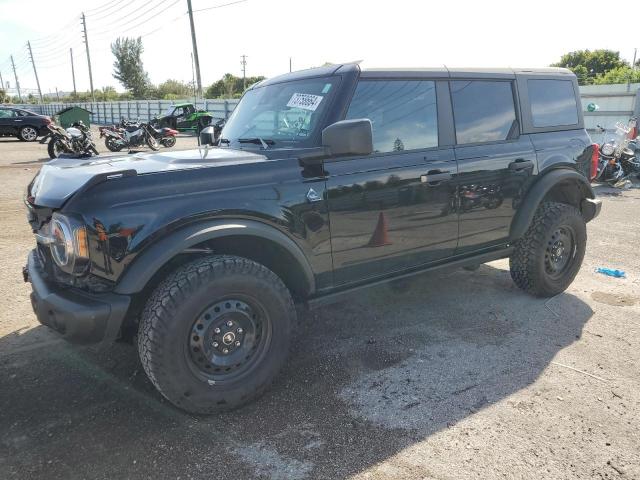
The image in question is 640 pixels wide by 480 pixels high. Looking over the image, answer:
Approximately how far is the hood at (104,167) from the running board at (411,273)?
966 millimetres

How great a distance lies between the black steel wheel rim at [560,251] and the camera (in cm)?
424

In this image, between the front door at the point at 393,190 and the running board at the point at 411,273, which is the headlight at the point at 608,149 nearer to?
the running board at the point at 411,273

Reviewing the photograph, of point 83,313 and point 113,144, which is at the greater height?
point 113,144

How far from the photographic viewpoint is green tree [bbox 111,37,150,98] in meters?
59.8

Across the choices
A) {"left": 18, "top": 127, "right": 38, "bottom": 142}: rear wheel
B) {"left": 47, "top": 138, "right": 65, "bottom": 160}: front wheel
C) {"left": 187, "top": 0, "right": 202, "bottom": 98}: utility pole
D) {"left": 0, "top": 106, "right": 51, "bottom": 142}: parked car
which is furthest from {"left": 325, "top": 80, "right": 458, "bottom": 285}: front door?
{"left": 187, "top": 0, "right": 202, "bottom": 98}: utility pole

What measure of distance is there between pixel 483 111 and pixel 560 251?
155 cm

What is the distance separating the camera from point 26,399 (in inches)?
111

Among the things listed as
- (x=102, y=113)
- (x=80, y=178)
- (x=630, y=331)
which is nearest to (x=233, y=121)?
(x=80, y=178)

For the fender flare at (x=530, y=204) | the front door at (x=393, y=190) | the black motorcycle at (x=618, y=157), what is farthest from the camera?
the black motorcycle at (x=618, y=157)

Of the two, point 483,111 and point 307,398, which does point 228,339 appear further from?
point 483,111

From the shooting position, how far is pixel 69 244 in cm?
238

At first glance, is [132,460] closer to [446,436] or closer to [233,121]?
[446,436]

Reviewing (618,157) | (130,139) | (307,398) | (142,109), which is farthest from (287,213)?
(142,109)

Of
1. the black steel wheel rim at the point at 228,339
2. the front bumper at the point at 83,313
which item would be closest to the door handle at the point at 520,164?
the black steel wheel rim at the point at 228,339
